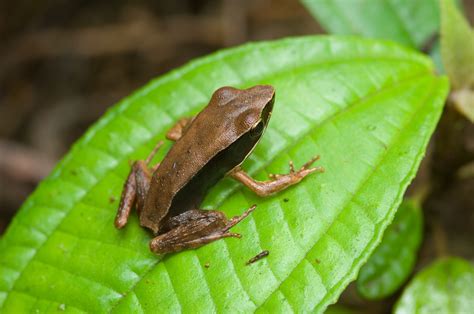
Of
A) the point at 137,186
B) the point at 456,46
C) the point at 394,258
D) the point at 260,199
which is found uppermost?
the point at 137,186

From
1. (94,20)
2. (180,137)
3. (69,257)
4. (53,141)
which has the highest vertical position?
(94,20)

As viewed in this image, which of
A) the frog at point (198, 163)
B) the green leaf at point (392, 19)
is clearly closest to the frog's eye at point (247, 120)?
the frog at point (198, 163)

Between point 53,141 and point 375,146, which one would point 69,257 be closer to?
point 375,146

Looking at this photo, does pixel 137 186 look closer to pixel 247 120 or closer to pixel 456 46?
pixel 247 120

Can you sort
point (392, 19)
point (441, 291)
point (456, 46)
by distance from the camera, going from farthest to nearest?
point (392, 19), point (441, 291), point (456, 46)

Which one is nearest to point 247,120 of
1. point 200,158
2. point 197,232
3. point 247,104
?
point 247,104

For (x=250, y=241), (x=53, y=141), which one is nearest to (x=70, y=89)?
(x=53, y=141)
